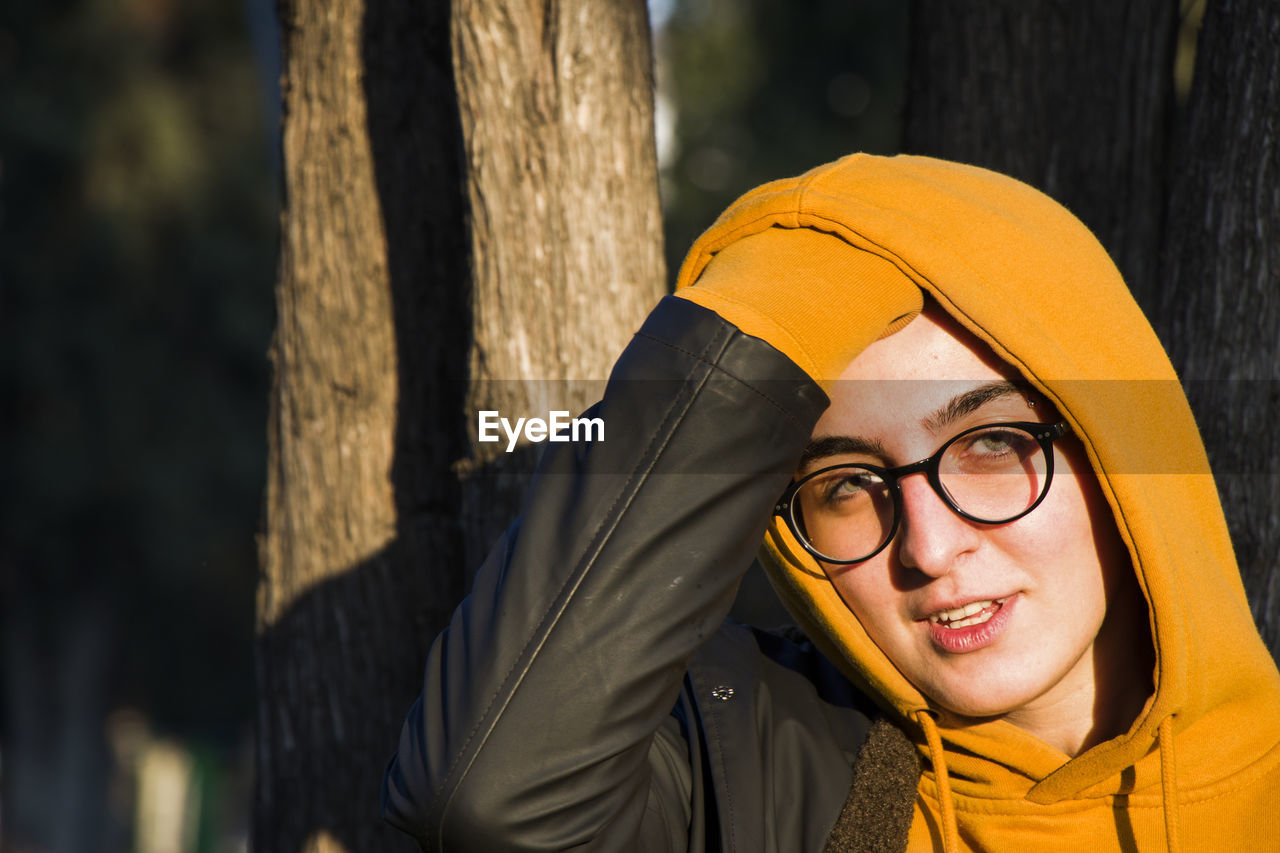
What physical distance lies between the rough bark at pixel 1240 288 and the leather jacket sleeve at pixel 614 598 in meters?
1.39

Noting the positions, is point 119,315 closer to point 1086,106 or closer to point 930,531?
point 1086,106

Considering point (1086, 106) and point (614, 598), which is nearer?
point (614, 598)

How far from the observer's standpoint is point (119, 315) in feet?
51.1

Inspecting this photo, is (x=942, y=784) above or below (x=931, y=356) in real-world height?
below

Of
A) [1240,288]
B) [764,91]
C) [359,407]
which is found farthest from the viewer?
[764,91]

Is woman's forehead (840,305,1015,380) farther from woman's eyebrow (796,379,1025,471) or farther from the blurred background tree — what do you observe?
the blurred background tree

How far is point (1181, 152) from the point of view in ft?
9.96

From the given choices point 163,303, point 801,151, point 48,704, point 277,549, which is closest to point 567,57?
point 277,549

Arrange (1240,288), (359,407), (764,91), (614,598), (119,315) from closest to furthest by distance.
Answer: (614,598)
(1240,288)
(359,407)
(764,91)
(119,315)

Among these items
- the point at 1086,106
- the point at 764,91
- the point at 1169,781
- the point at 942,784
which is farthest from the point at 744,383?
the point at 764,91

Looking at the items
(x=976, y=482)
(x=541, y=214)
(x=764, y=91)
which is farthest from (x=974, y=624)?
(x=764, y=91)

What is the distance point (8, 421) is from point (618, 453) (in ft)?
51.8

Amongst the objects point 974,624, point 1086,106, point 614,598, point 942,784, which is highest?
point 1086,106

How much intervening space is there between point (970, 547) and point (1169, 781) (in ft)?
1.75
